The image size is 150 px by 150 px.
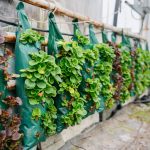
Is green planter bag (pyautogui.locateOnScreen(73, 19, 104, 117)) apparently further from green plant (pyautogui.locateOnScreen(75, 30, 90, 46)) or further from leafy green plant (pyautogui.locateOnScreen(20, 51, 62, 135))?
leafy green plant (pyautogui.locateOnScreen(20, 51, 62, 135))

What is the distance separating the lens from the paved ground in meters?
3.69

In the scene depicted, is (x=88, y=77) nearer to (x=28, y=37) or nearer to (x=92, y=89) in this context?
(x=92, y=89)

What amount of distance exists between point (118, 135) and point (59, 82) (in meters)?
1.88

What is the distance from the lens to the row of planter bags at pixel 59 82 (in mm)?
2395

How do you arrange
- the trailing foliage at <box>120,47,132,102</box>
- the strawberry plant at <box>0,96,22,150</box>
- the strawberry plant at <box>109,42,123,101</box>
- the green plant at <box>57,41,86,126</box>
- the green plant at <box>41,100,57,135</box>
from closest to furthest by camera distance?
the strawberry plant at <box>0,96,22,150</box>, the green plant at <box>41,100,57,135</box>, the green plant at <box>57,41,86,126</box>, the strawberry plant at <box>109,42,123,101</box>, the trailing foliage at <box>120,47,132,102</box>

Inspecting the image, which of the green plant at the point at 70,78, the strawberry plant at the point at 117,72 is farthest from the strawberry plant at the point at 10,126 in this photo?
the strawberry plant at the point at 117,72

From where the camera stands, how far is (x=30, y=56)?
241 cm

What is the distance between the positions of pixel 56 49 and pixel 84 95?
2.68 ft

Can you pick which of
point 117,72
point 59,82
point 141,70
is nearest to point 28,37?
point 59,82

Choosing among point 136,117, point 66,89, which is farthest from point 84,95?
point 136,117

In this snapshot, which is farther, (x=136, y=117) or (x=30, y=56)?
(x=136, y=117)

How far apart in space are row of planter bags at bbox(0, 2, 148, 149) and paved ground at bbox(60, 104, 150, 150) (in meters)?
0.52

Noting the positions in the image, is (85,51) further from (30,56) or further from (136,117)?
(136,117)

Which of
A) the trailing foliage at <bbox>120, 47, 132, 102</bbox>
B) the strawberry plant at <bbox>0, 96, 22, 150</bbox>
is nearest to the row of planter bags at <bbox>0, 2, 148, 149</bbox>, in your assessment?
the strawberry plant at <bbox>0, 96, 22, 150</bbox>
